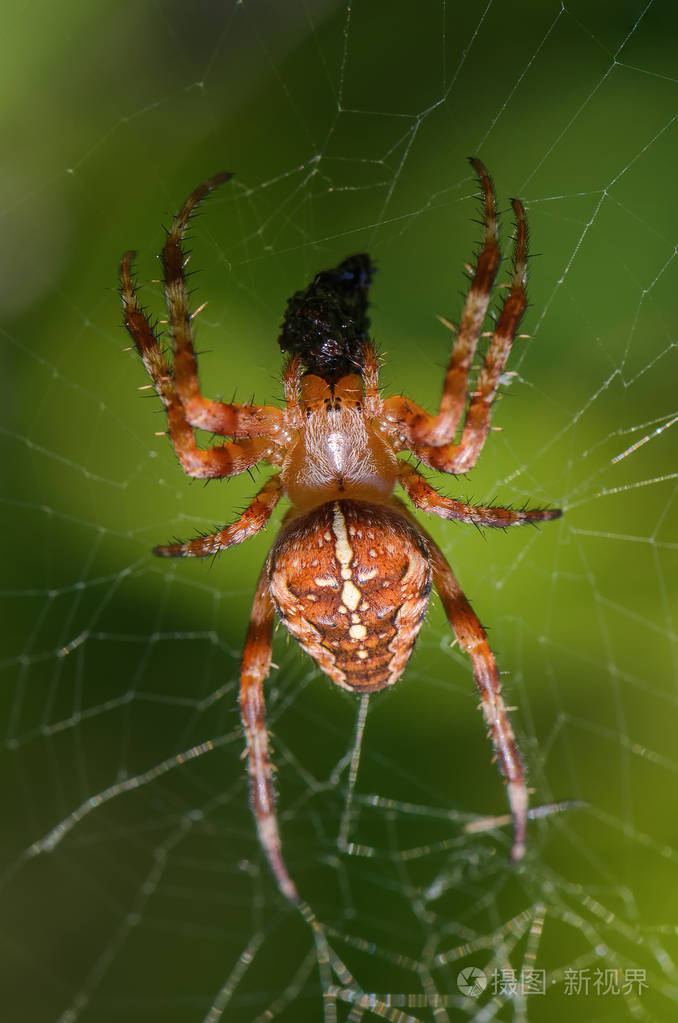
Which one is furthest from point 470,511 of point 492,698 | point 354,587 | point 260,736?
point 260,736

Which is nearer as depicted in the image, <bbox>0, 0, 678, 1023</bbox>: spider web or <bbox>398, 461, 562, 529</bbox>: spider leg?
<bbox>398, 461, 562, 529</bbox>: spider leg

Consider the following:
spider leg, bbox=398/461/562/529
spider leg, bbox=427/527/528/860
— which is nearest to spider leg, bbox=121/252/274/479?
spider leg, bbox=398/461/562/529

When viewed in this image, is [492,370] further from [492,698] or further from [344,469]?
[492,698]

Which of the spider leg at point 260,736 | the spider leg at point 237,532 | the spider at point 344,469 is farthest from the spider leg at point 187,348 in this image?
the spider leg at point 260,736

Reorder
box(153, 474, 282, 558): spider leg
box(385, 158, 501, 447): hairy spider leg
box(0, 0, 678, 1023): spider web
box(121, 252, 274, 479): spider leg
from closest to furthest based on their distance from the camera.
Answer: box(385, 158, 501, 447): hairy spider leg < box(121, 252, 274, 479): spider leg < box(153, 474, 282, 558): spider leg < box(0, 0, 678, 1023): spider web

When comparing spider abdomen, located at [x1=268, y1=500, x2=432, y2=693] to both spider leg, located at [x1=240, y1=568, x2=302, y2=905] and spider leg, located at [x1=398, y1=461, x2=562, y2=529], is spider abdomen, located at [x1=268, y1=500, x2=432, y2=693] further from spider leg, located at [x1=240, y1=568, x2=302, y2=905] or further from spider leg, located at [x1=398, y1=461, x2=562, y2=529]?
spider leg, located at [x1=240, y1=568, x2=302, y2=905]

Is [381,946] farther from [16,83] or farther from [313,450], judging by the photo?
[16,83]
